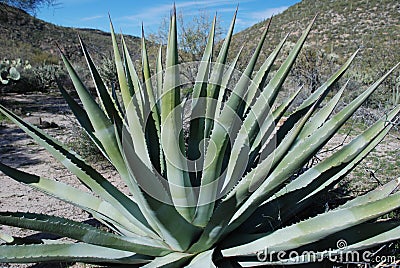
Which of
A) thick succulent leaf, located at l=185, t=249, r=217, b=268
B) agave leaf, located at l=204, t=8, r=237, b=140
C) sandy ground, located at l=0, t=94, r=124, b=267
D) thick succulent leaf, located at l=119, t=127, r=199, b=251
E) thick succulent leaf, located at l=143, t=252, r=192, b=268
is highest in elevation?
agave leaf, located at l=204, t=8, r=237, b=140

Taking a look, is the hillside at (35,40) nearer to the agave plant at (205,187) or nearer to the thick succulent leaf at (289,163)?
the agave plant at (205,187)

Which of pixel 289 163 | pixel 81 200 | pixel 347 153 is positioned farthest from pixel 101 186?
Answer: pixel 347 153

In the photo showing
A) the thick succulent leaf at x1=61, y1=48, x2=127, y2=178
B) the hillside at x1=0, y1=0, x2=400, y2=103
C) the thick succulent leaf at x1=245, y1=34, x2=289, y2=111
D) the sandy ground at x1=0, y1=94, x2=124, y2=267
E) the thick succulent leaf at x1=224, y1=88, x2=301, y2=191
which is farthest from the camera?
the hillside at x1=0, y1=0, x2=400, y2=103

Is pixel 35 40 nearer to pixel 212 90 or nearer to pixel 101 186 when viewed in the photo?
pixel 101 186

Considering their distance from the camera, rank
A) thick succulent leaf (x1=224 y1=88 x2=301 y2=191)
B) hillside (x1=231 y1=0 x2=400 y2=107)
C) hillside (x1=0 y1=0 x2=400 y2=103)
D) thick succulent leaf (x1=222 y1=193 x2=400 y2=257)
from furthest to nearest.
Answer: hillside (x1=0 y1=0 x2=400 y2=103) < hillside (x1=231 y1=0 x2=400 y2=107) < thick succulent leaf (x1=224 y1=88 x2=301 y2=191) < thick succulent leaf (x1=222 y1=193 x2=400 y2=257)

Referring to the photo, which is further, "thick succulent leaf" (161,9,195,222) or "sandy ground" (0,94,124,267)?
"sandy ground" (0,94,124,267)

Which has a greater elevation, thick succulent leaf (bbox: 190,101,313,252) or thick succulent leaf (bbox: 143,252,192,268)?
thick succulent leaf (bbox: 190,101,313,252)

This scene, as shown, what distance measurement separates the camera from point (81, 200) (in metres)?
1.84

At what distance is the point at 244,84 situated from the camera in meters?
1.63

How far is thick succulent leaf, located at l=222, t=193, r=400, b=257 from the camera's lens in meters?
1.24

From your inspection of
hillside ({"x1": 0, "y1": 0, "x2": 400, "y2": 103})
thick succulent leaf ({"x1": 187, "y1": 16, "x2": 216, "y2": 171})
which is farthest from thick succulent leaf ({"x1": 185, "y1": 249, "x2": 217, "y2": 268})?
hillside ({"x1": 0, "y1": 0, "x2": 400, "y2": 103})

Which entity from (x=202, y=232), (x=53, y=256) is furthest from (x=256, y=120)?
(x=53, y=256)

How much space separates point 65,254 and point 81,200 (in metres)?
0.39
